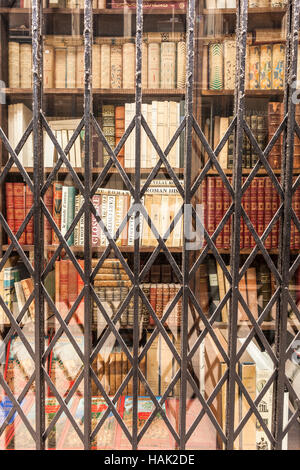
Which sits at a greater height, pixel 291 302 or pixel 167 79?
pixel 167 79

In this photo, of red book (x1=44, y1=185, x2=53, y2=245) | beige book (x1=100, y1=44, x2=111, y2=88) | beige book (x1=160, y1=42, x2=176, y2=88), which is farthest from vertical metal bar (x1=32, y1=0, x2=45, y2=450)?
beige book (x1=160, y1=42, x2=176, y2=88)

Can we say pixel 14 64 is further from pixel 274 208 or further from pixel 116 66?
pixel 274 208

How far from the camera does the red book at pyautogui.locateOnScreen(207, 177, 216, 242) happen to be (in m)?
1.28

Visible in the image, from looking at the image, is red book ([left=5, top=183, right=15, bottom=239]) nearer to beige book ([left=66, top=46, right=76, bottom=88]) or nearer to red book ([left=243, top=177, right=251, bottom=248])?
beige book ([left=66, top=46, right=76, bottom=88])

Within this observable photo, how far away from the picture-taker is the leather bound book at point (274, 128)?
4.14 feet

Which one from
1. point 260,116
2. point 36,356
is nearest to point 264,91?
point 260,116

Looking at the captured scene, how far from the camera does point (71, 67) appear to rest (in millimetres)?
1271

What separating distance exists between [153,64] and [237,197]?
0.64 meters

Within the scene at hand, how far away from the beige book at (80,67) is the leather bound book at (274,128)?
2.55 ft

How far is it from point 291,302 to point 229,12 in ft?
3.88

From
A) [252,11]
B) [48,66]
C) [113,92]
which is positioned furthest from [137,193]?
[252,11]
